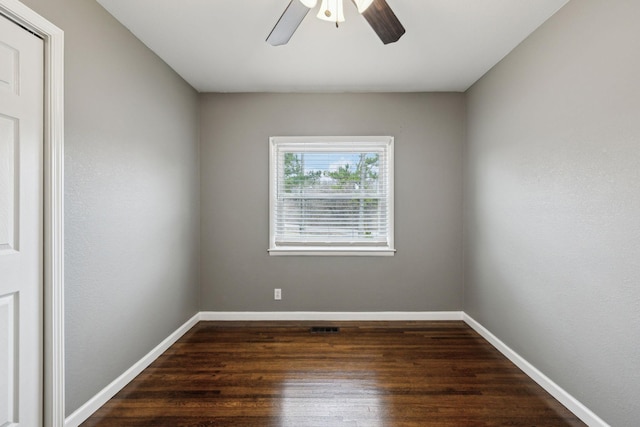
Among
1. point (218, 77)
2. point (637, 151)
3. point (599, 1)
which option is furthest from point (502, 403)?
point (218, 77)

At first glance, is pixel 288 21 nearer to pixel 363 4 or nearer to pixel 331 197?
pixel 363 4

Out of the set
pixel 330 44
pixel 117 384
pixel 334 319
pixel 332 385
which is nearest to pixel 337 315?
pixel 334 319

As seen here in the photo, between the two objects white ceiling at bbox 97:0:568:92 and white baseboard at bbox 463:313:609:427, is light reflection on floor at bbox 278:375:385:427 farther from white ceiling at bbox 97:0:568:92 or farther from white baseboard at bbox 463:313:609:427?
white ceiling at bbox 97:0:568:92

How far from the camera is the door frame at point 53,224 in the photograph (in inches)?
66.4

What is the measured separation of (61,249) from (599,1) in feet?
10.7

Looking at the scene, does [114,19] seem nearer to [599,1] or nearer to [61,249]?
[61,249]

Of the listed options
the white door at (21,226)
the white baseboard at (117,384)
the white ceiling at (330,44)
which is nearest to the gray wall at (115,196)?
the white baseboard at (117,384)

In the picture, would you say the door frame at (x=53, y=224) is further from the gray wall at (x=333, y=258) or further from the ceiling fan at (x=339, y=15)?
the gray wall at (x=333, y=258)

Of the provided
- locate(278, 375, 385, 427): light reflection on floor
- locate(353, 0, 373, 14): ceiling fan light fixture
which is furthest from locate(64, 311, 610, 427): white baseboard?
locate(353, 0, 373, 14): ceiling fan light fixture

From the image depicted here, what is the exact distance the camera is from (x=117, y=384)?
2225 mm

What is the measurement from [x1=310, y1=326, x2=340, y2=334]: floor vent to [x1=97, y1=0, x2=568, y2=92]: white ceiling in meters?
2.50

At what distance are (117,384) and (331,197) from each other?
2461 millimetres

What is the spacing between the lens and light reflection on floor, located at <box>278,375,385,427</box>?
1.95 metres

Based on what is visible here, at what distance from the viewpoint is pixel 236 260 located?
3594mm
